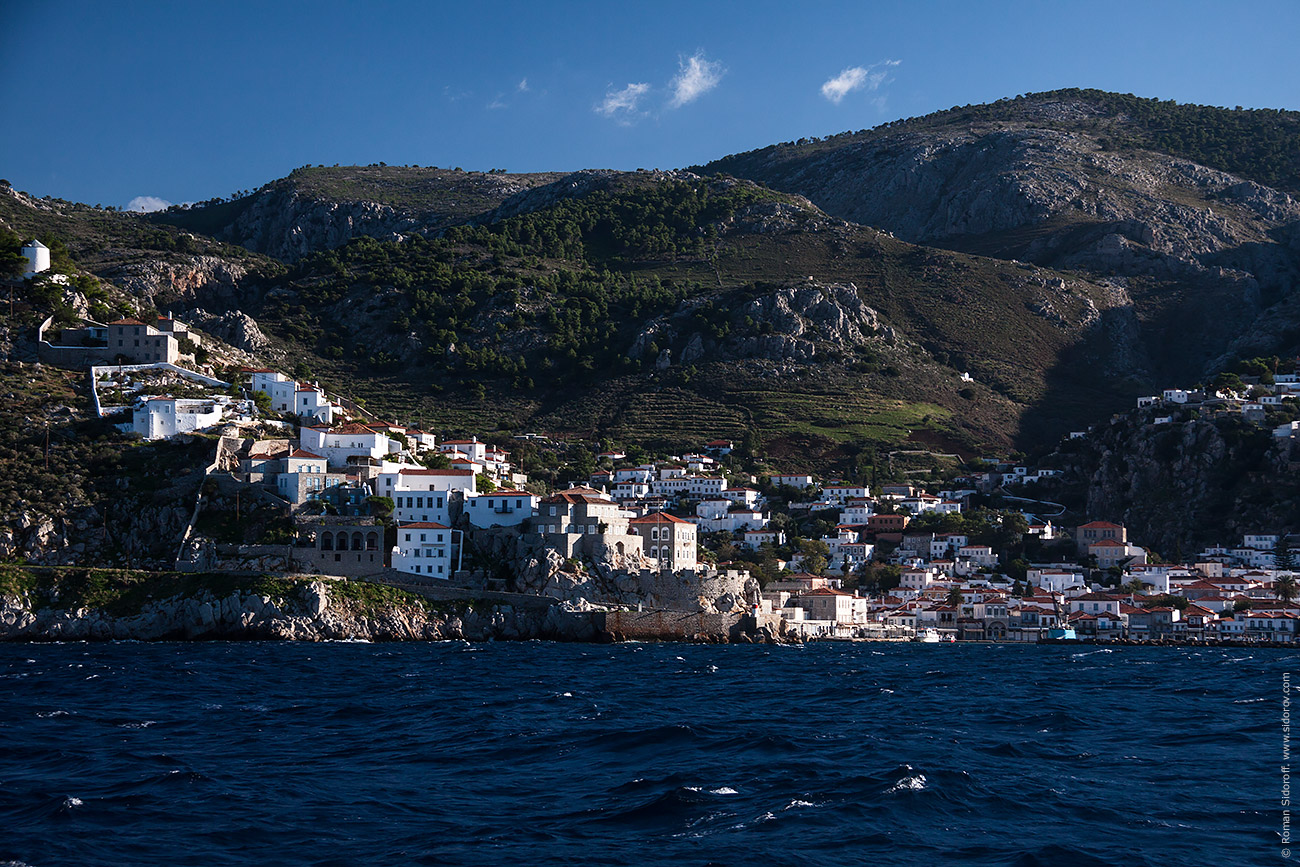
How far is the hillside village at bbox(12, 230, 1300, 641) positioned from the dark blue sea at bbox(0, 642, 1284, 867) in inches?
912

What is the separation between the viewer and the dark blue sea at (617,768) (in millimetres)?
19609

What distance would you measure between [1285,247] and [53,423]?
169 meters

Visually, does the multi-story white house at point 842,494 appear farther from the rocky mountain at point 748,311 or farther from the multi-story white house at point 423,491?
the multi-story white house at point 423,491

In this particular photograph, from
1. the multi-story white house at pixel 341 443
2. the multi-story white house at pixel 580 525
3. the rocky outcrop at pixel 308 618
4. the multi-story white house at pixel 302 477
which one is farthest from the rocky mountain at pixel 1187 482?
the multi-story white house at pixel 302 477

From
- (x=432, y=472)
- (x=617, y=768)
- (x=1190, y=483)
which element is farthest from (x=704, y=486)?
(x=617, y=768)

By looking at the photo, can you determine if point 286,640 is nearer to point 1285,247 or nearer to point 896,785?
point 896,785

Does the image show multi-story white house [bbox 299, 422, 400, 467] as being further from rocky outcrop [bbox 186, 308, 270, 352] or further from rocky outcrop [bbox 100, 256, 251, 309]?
rocky outcrop [bbox 100, 256, 251, 309]

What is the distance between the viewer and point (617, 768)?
1035 inches

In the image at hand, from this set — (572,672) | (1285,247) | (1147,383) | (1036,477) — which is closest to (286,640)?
(572,672)

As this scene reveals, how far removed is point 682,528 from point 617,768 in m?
53.3

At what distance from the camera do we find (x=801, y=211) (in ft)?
615

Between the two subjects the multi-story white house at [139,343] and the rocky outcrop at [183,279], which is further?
the rocky outcrop at [183,279]

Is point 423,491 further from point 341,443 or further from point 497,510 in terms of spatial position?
point 341,443

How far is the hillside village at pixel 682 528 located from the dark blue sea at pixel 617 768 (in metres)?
23.2
